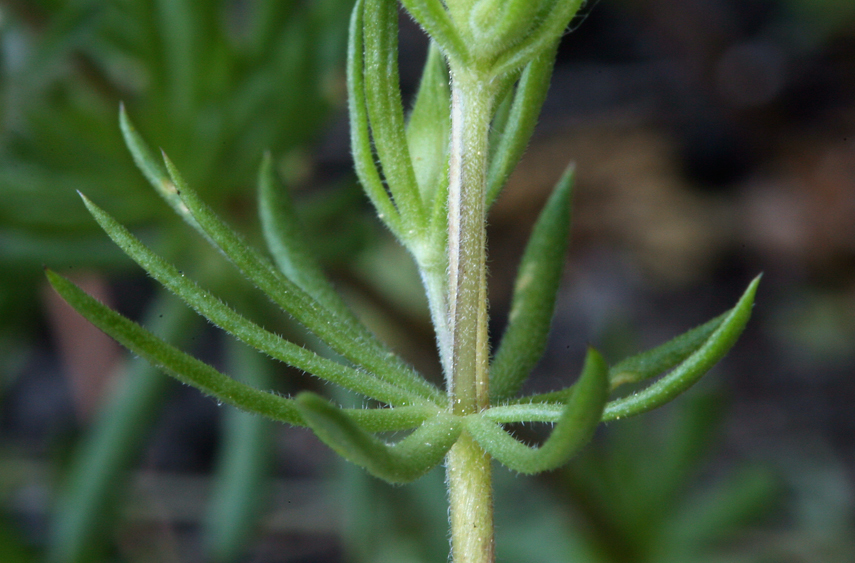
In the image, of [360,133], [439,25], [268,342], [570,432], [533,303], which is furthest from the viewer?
[533,303]

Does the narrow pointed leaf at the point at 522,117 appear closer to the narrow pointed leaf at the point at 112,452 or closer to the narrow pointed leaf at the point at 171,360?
the narrow pointed leaf at the point at 171,360

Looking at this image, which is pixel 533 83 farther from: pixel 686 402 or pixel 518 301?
pixel 686 402

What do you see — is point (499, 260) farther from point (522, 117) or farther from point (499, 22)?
point (499, 22)

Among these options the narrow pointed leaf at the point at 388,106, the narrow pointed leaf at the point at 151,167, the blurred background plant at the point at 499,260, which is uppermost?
the narrow pointed leaf at the point at 151,167

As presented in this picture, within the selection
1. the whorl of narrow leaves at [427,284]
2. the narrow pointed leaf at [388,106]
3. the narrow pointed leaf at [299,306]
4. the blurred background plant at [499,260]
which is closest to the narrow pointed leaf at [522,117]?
the whorl of narrow leaves at [427,284]

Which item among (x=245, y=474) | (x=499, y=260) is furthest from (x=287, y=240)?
(x=499, y=260)

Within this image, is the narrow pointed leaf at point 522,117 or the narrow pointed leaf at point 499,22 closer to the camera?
the narrow pointed leaf at point 499,22

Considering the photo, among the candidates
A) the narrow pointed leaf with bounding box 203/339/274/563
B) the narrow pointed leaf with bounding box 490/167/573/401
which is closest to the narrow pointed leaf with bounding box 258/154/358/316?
the narrow pointed leaf with bounding box 490/167/573/401

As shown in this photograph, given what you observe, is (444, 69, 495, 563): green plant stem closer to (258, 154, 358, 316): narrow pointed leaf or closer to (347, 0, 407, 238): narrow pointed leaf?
(347, 0, 407, 238): narrow pointed leaf

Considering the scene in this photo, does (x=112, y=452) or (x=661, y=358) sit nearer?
(x=661, y=358)
